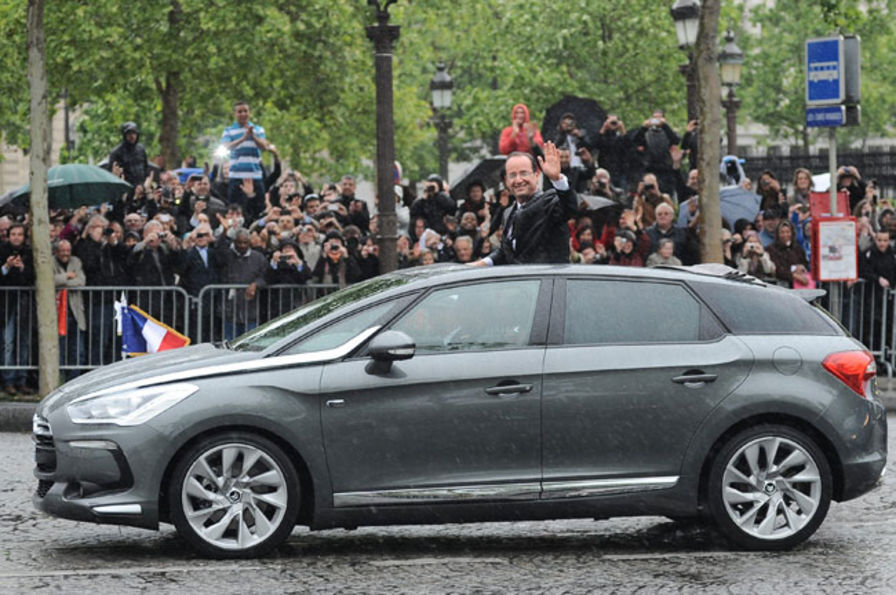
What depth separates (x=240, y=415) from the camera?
28.4ft

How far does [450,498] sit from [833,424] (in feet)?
6.82

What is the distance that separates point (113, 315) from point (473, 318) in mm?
8302

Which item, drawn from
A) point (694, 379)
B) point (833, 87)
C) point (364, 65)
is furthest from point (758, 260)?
point (364, 65)

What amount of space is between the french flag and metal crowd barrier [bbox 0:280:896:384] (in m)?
0.18

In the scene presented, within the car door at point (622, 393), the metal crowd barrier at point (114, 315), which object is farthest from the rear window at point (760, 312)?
the metal crowd barrier at point (114, 315)

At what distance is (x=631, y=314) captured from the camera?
30.2 ft

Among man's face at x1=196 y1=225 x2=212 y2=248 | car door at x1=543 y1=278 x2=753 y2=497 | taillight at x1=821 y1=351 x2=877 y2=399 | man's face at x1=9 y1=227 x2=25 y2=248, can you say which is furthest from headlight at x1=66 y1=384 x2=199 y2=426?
man's face at x1=196 y1=225 x2=212 y2=248

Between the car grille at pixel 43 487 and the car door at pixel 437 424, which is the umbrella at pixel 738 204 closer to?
the car door at pixel 437 424

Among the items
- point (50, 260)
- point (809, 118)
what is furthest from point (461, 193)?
point (50, 260)

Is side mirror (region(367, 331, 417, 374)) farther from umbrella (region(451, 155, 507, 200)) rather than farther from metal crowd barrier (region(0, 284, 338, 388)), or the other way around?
umbrella (region(451, 155, 507, 200))

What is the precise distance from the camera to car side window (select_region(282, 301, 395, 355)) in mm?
8914

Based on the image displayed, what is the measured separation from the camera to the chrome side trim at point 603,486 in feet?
29.2

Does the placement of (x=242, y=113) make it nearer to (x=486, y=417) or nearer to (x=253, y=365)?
(x=253, y=365)

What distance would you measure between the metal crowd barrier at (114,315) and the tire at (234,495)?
7.87 metres
